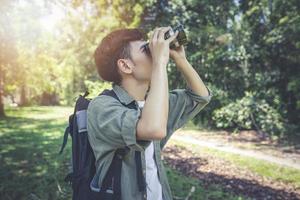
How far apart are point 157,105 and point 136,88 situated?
1.56 ft

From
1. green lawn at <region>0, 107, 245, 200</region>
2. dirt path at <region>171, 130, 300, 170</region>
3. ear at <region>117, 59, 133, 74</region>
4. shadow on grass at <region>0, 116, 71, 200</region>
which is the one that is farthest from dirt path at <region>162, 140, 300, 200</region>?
ear at <region>117, 59, 133, 74</region>

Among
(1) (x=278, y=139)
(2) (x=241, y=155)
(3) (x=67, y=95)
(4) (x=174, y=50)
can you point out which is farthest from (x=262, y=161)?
(3) (x=67, y=95)

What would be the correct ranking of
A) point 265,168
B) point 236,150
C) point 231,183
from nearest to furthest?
point 231,183 < point 265,168 < point 236,150

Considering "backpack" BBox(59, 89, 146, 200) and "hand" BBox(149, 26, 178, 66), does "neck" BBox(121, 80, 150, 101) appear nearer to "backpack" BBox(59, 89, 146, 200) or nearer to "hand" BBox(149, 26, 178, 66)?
"backpack" BBox(59, 89, 146, 200)

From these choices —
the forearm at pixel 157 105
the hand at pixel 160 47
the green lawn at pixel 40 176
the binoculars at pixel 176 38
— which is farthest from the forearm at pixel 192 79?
the green lawn at pixel 40 176

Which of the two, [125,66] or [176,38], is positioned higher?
[176,38]

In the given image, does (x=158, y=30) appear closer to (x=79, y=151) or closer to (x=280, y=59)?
(x=79, y=151)

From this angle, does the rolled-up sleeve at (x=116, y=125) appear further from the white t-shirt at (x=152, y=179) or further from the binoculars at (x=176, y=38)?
the binoculars at (x=176, y=38)

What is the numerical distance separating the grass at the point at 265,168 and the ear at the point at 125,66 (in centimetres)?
601

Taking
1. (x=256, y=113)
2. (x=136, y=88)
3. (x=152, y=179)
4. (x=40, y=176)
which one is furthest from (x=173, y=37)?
(x=256, y=113)

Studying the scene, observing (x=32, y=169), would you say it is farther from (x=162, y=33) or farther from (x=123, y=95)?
(x=162, y=33)

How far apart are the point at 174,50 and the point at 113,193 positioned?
0.95 metres

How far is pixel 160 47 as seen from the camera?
6.32 feet

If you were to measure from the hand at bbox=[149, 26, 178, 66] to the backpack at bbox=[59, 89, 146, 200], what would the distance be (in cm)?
34
